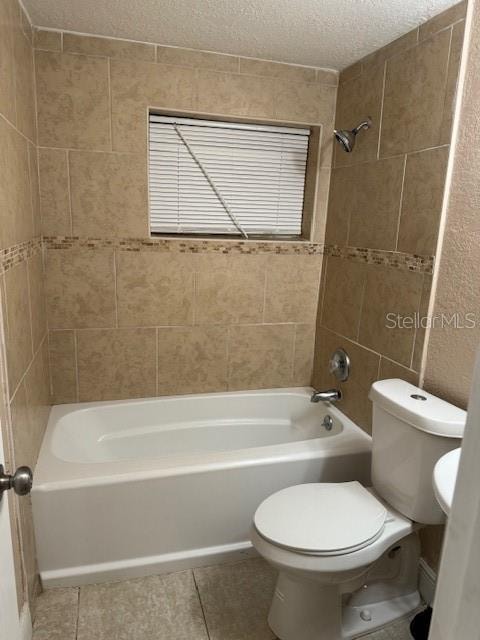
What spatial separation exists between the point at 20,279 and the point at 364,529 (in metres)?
1.50

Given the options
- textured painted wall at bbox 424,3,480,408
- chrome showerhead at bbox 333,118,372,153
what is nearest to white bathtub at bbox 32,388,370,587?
textured painted wall at bbox 424,3,480,408

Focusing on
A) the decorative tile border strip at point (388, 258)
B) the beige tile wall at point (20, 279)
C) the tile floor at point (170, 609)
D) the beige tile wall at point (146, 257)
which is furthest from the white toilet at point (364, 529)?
the beige tile wall at point (146, 257)

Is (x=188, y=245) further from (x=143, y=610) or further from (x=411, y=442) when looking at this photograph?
(x=143, y=610)

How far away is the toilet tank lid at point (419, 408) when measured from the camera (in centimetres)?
148

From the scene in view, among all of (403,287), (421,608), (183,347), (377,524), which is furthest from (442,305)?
(183,347)

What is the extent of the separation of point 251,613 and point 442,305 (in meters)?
1.38

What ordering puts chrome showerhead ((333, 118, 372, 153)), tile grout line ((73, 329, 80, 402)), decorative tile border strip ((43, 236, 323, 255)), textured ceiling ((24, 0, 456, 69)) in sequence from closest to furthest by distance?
textured ceiling ((24, 0, 456, 69)) → chrome showerhead ((333, 118, 372, 153)) → decorative tile border strip ((43, 236, 323, 255)) → tile grout line ((73, 329, 80, 402))

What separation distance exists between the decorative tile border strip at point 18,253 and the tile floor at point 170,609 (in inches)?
50.1

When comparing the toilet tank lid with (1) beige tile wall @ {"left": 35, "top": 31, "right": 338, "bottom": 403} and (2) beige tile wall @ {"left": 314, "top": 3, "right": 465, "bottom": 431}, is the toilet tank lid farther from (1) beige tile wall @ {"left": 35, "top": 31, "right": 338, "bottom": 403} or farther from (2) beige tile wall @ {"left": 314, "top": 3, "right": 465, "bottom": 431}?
(1) beige tile wall @ {"left": 35, "top": 31, "right": 338, "bottom": 403}

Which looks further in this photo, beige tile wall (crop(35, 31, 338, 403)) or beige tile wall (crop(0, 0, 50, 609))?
beige tile wall (crop(35, 31, 338, 403))

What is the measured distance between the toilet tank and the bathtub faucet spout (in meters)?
0.62

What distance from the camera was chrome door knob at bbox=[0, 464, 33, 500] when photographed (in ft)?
2.62

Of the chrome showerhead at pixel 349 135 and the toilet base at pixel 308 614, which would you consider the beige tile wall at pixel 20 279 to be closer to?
the toilet base at pixel 308 614

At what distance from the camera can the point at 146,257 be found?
7.66 ft
